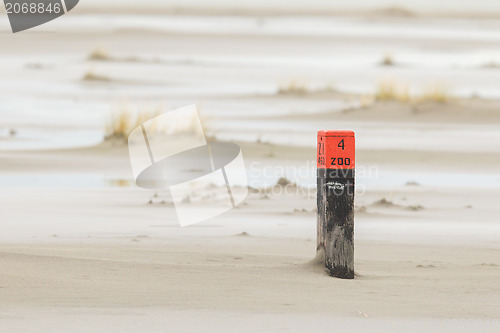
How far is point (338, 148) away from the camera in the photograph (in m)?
7.60

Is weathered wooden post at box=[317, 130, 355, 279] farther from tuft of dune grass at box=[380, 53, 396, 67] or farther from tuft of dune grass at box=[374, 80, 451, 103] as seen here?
tuft of dune grass at box=[380, 53, 396, 67]

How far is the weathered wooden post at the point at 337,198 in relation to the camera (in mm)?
7594

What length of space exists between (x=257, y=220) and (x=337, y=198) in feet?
12.9

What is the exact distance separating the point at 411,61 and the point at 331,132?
137ft

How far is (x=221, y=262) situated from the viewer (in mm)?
8375

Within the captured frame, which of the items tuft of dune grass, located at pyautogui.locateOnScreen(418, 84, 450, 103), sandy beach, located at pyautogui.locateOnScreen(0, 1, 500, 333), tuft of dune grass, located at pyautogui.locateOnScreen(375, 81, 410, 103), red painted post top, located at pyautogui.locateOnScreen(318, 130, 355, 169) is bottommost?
tuft of dune grass, located at pyautogui.locateOnScreen(375, 81, 410, 103)

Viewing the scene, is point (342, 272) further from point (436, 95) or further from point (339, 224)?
point (436, 95)

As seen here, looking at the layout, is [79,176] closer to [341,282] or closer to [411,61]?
[341,282]

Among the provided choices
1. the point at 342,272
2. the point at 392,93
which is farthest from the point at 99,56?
the point at 342,272

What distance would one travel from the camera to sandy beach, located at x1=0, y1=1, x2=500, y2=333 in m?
6.75

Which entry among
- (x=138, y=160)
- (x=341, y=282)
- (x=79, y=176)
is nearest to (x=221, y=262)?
(x=341, y=282)

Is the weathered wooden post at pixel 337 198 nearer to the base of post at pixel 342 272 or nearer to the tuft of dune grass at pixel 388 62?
the base of post at pixel 342 272

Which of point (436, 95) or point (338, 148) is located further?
point (436, 95)

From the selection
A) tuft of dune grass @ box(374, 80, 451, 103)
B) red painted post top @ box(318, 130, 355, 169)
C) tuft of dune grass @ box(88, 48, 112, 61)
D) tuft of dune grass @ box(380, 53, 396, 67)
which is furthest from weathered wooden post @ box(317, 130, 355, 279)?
tuft of dune grass @ box(88, 48, 112, 61)
